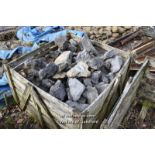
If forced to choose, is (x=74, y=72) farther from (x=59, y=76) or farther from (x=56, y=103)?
(x=56, y=103)

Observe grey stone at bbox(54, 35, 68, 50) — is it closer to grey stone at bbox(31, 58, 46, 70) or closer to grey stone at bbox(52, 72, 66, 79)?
grey stone at bbox(31, 58, 46, 70)

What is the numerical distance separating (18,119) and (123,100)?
38.1 inches

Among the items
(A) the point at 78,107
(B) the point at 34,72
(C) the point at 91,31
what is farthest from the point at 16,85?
(C) the point at 91,31

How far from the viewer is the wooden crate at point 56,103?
2.27m

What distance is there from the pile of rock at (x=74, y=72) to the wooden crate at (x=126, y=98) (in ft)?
0.57

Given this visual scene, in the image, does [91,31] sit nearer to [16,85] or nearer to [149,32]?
[149,32]

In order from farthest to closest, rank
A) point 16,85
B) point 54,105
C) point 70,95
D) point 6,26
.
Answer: point 6,26, point 16,85, point 70,95, point 54,105

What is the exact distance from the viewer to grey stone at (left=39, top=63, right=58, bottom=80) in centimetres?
257

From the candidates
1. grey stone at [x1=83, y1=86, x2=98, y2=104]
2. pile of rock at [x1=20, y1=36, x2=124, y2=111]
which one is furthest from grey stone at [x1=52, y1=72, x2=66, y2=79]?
grey stone at [x1=83, y1=86, x2=98, y2=104]

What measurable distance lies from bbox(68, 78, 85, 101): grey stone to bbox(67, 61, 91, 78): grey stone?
0.06 m

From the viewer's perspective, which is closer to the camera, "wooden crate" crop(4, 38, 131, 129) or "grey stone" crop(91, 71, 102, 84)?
"wooden crate" crop(4, 38, 131, 129)

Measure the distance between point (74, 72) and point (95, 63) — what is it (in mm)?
221

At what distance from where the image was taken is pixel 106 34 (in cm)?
338

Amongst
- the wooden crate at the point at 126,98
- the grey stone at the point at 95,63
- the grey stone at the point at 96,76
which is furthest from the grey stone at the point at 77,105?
the grey stone at the point at 95,63
